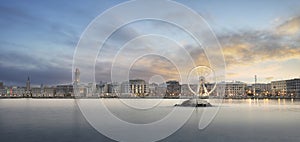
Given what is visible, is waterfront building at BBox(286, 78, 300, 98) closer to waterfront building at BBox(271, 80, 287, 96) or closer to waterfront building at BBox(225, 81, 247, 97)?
waterfront building at BBox(271, 80, 287, 96)

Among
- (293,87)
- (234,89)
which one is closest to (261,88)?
(234,89)

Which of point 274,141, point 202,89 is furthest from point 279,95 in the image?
point 274,141

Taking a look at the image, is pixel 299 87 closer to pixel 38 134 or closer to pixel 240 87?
pixel 240 87

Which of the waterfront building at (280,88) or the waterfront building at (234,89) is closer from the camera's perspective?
the waterfront building at (280,88)

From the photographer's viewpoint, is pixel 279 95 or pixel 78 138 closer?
pixel 78 138

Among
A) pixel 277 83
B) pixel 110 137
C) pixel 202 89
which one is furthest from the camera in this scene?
pixel 277 83

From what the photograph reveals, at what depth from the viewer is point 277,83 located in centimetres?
16138

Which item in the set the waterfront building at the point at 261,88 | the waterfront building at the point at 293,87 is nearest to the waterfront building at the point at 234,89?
the waterfront building at the point at 261,88

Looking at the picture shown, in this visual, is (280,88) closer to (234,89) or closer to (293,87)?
(293,87)

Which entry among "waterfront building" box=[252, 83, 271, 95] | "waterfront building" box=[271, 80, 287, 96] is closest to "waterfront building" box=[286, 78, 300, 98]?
"waterfront building" box=[271, 80, 287, 96]

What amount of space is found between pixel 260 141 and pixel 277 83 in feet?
527

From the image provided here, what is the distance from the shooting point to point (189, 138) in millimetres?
15680

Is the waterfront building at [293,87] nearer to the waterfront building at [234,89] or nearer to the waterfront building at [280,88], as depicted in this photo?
the waterfront building at [280,88]

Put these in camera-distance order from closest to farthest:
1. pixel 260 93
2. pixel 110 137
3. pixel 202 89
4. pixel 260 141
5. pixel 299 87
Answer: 1. pixel 260 141
2. pixel 110 137
3. pixel 202 89
4. pixel 299 87
5. pixel 260 93
